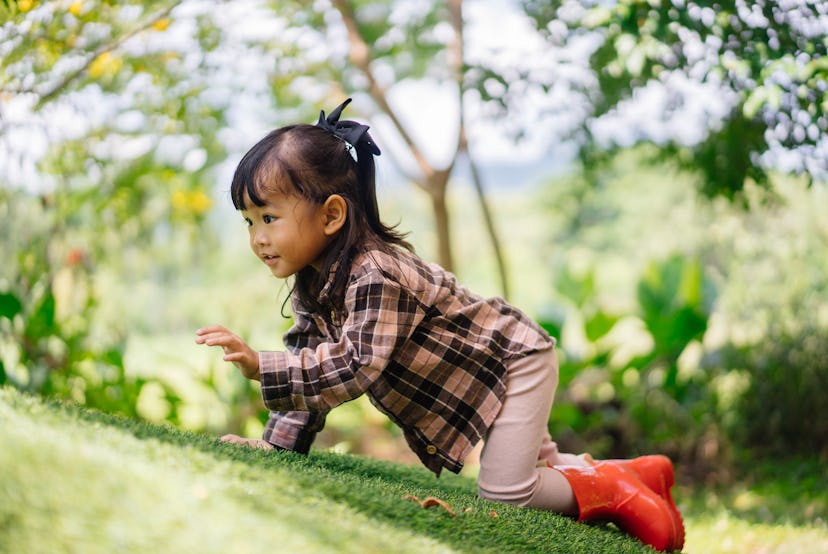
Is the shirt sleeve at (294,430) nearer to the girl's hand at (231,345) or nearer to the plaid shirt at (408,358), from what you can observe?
the plaid shirt at (408,358)

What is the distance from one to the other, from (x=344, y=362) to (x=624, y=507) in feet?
3.27

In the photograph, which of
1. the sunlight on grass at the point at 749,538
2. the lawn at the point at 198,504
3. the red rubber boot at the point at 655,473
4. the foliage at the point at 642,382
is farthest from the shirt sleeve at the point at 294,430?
the foliage at the point at 642,382

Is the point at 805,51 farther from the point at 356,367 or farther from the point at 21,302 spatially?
the point at 21,302

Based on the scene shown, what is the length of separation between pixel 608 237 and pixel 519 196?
25.2 ft

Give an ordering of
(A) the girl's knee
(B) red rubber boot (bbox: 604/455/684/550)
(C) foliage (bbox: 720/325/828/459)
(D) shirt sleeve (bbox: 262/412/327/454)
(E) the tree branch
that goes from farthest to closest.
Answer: (C) foliage (bbox: 720/325/828/459)
(E) the tree branch
(B) red rubber boot (bbox: 604/455/684/550)
(D) shirt sleeve (bbox: 262/412/327/454)
(A) the girl's knee

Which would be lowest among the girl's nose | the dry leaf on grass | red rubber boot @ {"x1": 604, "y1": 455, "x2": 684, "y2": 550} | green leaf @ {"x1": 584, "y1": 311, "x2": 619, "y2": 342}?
green leaf @ {"x1": 584, "y1": 311, "x2": 619, "y2": 342}

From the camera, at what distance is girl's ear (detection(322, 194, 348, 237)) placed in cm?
246

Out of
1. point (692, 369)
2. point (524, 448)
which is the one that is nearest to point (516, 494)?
point (524, 448)

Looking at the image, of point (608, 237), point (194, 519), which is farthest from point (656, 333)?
point (608, 237)

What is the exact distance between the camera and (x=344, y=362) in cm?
228

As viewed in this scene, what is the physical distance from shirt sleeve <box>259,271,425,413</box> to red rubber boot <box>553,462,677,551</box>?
770 millimetres

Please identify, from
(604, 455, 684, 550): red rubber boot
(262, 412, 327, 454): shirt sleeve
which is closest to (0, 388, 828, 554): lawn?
(262, 412, 327, 454): shirt sleeve

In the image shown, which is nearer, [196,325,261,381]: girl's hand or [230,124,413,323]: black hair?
[196,325,261,381]: girl's hand

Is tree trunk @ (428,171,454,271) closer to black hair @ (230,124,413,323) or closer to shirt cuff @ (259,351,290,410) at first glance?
black hair @ (230,124,413,323)
